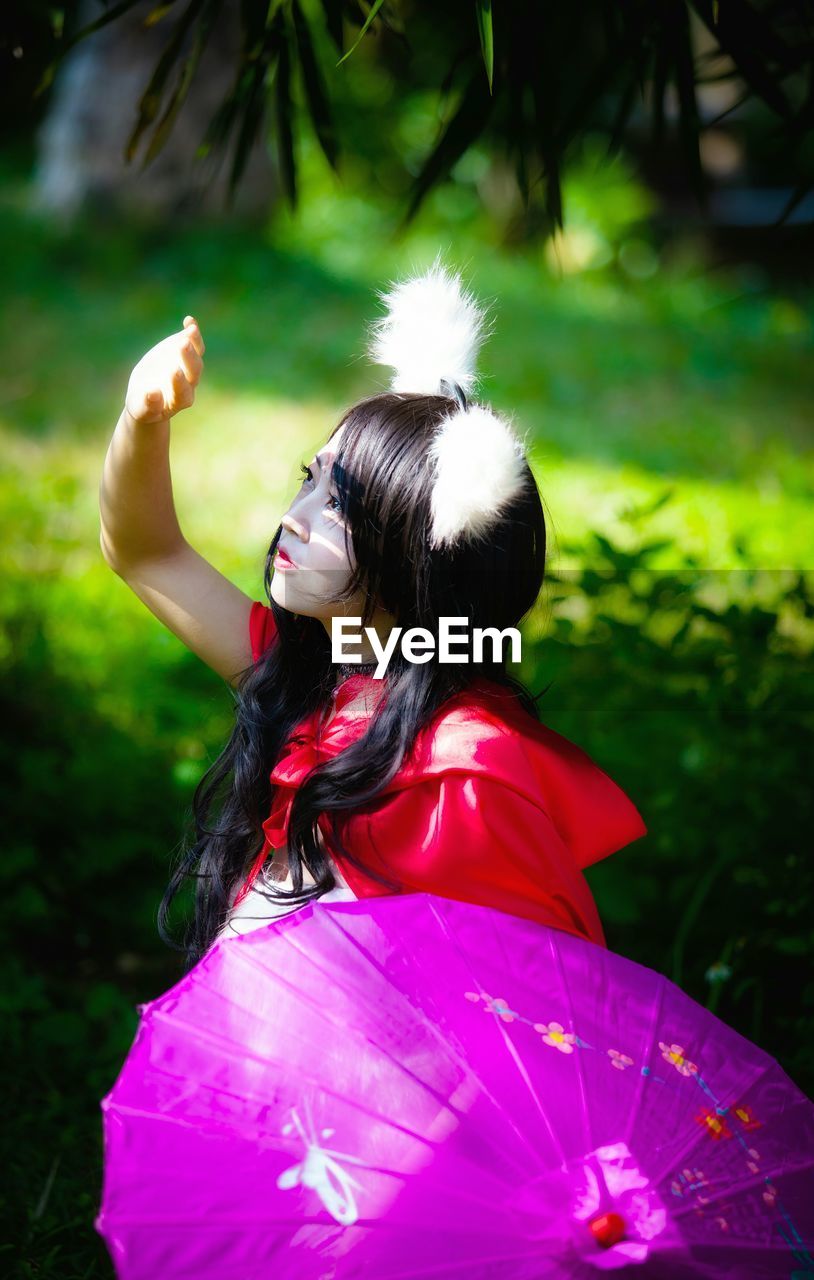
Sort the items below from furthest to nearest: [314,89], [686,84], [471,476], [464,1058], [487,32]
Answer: [314,89] < [686,84] < [487,32] < [471,476] < [464,1058]

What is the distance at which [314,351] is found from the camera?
250 inches

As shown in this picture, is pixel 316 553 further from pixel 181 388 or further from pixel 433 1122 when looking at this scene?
pixel 433 1122

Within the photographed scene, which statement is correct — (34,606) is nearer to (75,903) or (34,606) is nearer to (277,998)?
(75,903)

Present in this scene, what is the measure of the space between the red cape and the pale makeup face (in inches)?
6.0

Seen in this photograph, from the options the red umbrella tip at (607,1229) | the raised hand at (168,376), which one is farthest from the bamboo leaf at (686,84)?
the red umbrella tip at (607,1229)

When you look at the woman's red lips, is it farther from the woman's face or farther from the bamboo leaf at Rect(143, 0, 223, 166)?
the bamboo leaf at Rect(143, 0, 223, 166)

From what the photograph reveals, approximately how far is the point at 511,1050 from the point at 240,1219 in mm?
306

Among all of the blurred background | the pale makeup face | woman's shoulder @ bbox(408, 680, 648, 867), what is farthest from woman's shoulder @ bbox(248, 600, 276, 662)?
the blurred background

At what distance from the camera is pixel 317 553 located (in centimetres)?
164

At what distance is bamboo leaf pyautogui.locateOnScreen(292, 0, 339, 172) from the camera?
2002mm

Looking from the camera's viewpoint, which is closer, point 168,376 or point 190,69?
point 168,376

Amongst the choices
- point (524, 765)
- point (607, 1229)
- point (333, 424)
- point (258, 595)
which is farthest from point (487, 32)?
point (333, 424)

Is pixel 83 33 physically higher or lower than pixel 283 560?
higher

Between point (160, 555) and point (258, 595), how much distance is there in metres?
1.74
